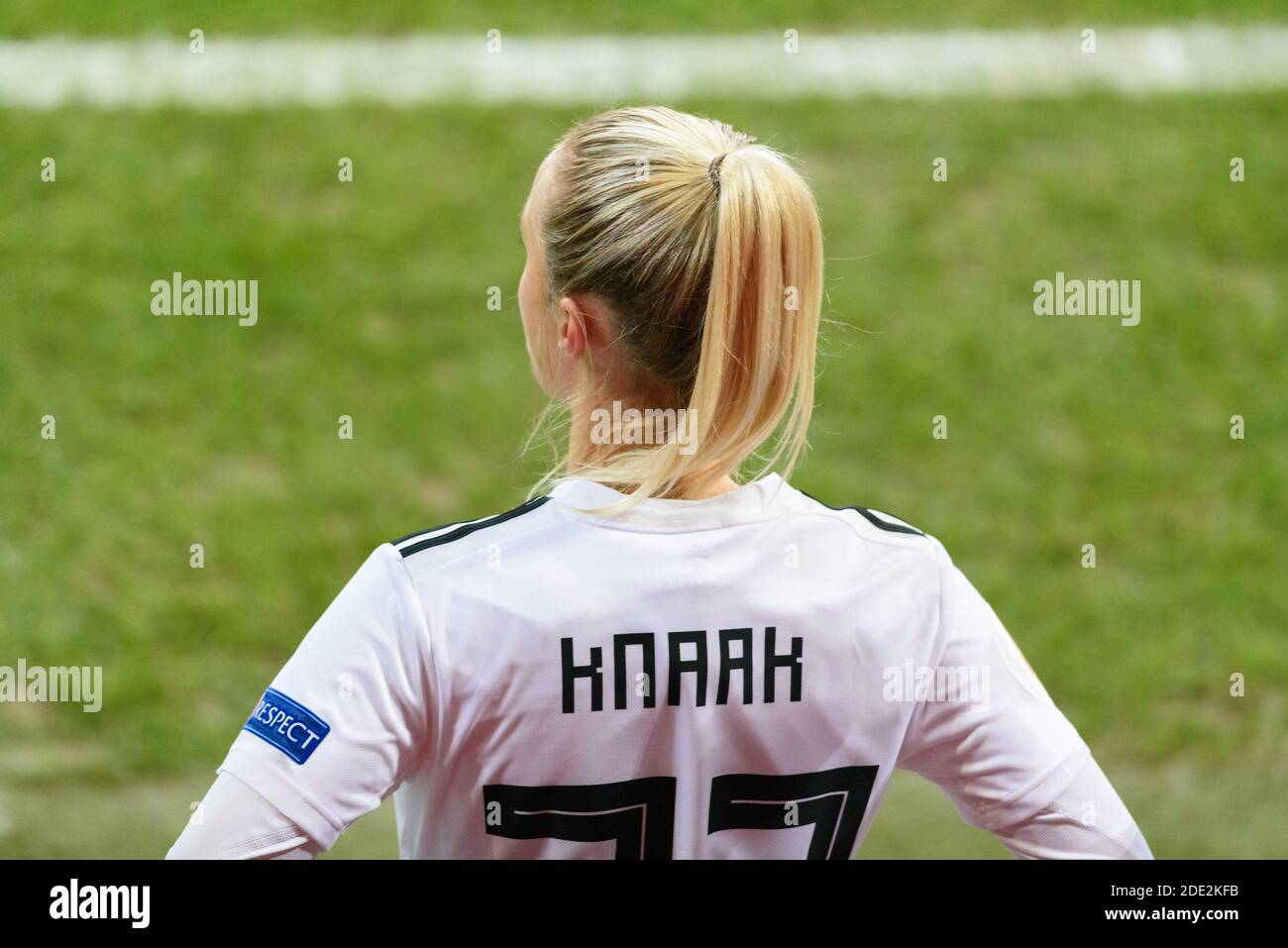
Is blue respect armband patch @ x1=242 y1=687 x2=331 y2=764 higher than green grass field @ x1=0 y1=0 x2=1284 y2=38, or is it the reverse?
green grass field @ x1=0 y1=0 x2=1284 y2=38

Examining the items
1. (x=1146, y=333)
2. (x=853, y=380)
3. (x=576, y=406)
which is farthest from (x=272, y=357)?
(x=576, y=406)

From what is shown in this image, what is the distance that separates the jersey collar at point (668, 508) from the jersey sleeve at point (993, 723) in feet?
0.84

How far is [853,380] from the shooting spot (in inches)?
245

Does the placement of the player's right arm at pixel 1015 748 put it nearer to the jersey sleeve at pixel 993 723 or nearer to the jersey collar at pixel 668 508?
the jersey sleeve at pixel 993 723

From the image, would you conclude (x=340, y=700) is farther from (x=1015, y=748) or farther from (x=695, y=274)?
(x=1015, y=748)

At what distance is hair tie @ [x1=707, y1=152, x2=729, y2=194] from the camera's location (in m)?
1.65

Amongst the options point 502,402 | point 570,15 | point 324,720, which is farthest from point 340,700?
point 570,15

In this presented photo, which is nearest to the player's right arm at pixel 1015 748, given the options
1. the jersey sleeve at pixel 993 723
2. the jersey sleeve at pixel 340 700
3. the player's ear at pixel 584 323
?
the jersey sleeve at pixel 993 723

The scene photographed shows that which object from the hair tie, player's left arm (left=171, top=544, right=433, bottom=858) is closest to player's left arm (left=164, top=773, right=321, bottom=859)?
player's left arm (left=171, top=544, right=433, bottom=858)

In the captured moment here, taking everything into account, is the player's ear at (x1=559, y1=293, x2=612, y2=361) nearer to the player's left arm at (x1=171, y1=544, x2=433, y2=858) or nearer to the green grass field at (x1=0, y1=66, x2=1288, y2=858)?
the player's left arm at (x1=171, y1=544, x2=433, y2=858)

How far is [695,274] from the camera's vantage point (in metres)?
1.66

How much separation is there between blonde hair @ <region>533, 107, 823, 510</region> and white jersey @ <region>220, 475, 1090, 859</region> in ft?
0.26

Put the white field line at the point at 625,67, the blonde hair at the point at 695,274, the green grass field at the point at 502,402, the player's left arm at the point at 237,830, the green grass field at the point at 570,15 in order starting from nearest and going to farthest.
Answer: the player's left arm at the point at 237,830 → the blonde hair at the point at 695,274 → the green grass field at the point at 502,402 → the white field line at the point at 625,67 → the green grass field at the point at 570,15

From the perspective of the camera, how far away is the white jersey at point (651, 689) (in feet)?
5.10
